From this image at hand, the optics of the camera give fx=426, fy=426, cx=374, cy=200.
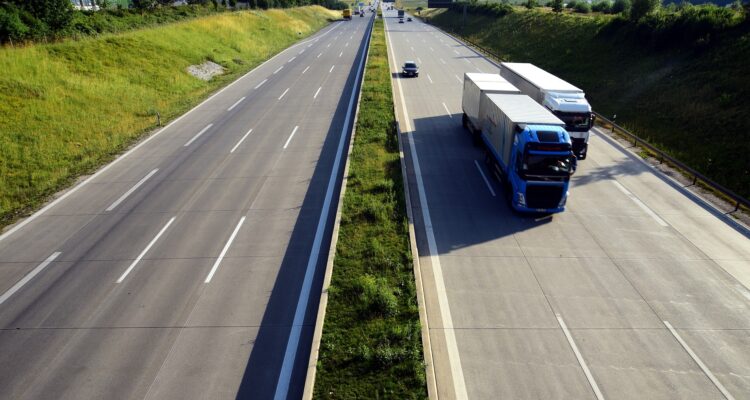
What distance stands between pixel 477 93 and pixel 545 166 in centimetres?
829

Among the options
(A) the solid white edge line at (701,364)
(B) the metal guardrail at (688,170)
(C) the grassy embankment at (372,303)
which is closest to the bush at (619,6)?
(B) the metal guardrail at (688,170)

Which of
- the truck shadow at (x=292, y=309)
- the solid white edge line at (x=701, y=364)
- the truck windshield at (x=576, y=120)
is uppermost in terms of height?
the truck windshield at (x=576, y=120)

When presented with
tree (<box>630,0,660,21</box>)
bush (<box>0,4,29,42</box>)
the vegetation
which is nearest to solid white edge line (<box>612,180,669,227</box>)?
tree (<box>630,0,660,21</box>)

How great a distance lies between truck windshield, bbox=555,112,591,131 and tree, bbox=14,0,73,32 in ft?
140

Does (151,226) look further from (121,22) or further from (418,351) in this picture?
(121,22)

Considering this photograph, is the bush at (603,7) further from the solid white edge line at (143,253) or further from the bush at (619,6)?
the solid white edge line at (143,253)

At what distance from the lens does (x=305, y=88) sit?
3766 cm

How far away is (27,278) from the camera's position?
529 inches

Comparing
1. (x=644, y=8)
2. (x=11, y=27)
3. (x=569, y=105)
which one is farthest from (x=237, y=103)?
(x=644, y=8)

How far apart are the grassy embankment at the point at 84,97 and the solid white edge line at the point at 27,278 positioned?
428 centimetres

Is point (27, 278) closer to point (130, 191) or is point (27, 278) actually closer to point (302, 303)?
point (130, 191)

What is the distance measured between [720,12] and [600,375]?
36266mm

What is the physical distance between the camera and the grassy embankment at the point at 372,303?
9461 millimetres

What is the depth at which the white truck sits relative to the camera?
870 inches
